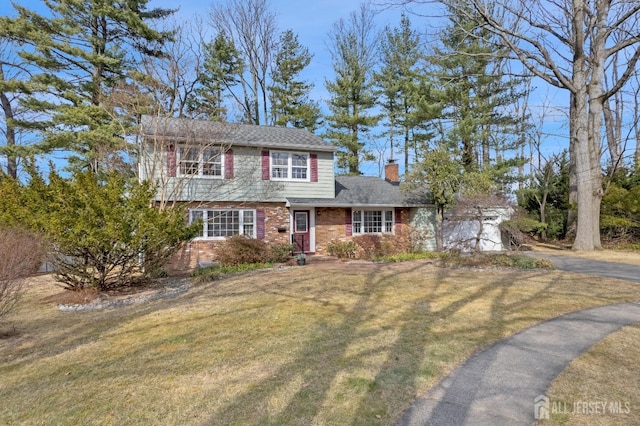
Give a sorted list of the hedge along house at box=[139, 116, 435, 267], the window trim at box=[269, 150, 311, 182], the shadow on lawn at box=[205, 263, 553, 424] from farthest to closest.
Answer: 1. the window trim at box=[269, 150, 311, 182]
2. the hedge along house at box=[139, 116, 435, 267]
3. the shadow on lawn at box=[205, 263, 553, 424]

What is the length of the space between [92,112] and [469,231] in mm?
19306

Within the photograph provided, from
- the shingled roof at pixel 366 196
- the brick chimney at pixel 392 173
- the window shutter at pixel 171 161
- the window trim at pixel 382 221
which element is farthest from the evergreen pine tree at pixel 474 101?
the window shutter at pixel 171 161

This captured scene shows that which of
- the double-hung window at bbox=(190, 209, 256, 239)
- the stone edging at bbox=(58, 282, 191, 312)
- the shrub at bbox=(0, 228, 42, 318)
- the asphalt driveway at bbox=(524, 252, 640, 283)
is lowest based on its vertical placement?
the stone edging at bbox=(58, 282, 191, 312)

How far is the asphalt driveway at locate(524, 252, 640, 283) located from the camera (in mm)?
9345

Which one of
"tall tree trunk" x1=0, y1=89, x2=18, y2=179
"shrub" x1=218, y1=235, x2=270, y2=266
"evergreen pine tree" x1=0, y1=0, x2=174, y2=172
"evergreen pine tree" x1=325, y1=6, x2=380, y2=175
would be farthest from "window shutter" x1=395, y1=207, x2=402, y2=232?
"tall tree trunk" x1=0, y1=89, x2=18, y2=179

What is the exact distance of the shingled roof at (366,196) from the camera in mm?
15298

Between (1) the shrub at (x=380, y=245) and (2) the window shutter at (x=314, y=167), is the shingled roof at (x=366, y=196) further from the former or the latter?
(1) the shrub at (x=380, y=245)

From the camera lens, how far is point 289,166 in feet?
50.6

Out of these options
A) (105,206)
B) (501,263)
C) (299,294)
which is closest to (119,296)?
(105,206)

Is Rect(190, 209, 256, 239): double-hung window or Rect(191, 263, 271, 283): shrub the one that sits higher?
Rect(190, 209, 256, 239): double-hung window

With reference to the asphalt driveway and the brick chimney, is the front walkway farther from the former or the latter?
the brick chimney

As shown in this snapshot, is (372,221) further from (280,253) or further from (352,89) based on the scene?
(352,89)

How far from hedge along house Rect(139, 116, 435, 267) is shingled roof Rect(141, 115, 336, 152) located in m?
0.04

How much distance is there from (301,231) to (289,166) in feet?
9.75
